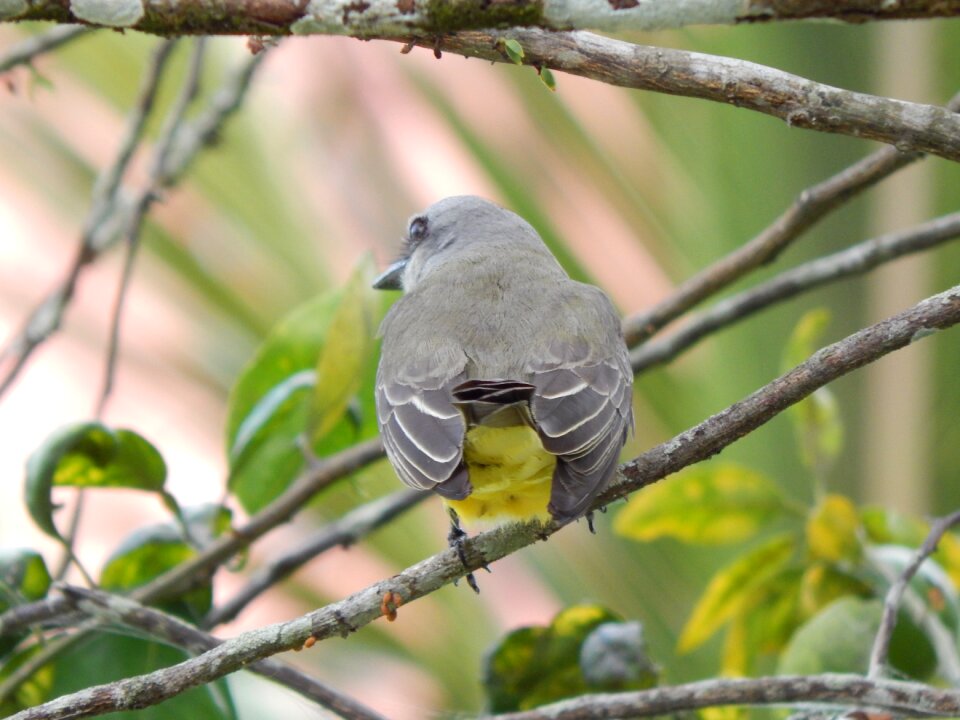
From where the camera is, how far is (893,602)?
Answer: 7.84ft

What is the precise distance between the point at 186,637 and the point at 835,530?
1556 millimetres

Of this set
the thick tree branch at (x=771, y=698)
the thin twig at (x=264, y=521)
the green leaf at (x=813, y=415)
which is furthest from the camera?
the green leaf at (x=813, y=415)

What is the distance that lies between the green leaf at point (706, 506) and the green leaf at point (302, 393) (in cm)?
80

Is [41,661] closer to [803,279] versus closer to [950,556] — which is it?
[803,279]

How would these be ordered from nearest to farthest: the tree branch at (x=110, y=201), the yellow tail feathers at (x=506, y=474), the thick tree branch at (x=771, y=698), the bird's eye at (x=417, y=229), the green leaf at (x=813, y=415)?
1. the thick tree branch at (x=771, y=698)
2. the yellow tail feathers at (x=506, y=474)
3. the green leaf at (x=813, y=415)
4. the tree branch at (x=110, y=201)
5. the bird's eye at (x=417, y=229)

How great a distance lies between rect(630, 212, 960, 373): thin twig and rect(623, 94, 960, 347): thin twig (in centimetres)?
10

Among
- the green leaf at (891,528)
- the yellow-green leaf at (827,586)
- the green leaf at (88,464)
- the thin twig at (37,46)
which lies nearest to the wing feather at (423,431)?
the green leaf at (88,464)

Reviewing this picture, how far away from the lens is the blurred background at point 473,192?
13.2 feet

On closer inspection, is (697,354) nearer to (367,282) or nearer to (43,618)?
(367,282)

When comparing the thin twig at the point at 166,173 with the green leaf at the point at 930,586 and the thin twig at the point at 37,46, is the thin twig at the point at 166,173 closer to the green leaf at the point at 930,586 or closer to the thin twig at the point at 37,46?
the thin twig at the point at 37,46

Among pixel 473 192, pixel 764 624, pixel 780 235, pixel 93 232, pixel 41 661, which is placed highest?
pixel 473 192

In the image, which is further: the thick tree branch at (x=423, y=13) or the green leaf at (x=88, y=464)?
the green leaf at (x=88, y=464)

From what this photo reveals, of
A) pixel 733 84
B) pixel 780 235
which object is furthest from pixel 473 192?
pixel 733 84

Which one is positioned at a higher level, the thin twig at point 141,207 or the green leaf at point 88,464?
the thin twig at point 141,207
